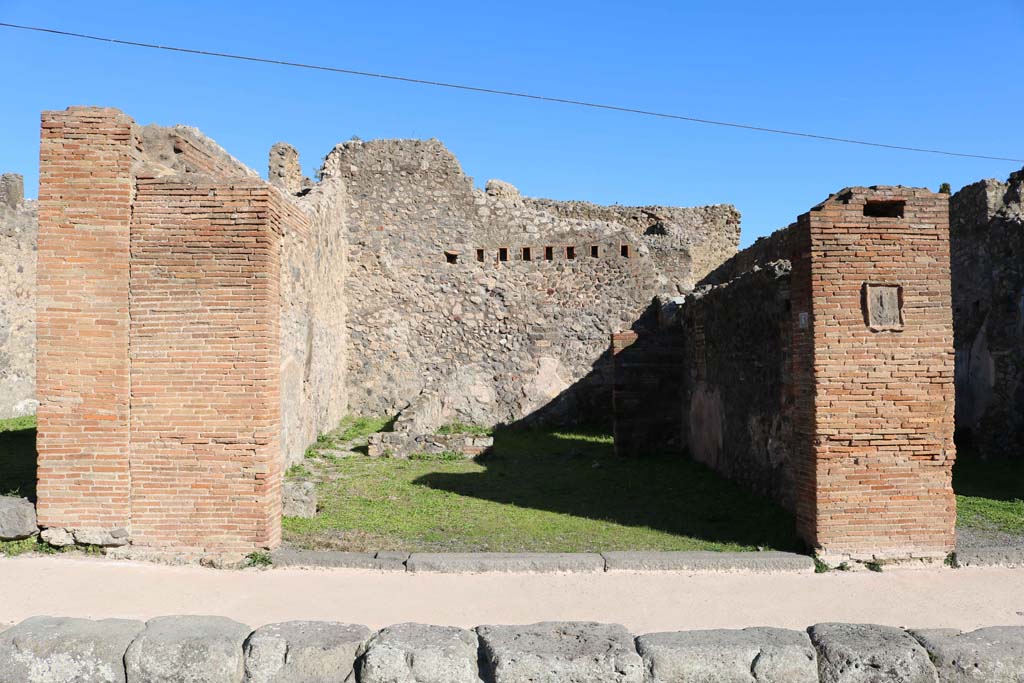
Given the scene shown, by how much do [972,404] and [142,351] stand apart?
414 inches

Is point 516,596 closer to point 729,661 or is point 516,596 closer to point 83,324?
point 729,661

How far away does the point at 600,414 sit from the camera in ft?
47.2

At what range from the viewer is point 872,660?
12.2 feet

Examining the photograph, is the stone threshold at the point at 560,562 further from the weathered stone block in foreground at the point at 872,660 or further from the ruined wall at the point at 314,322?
the ruined wall at the point at 314,322

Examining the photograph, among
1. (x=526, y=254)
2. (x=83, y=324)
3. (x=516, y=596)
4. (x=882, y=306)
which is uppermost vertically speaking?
(x=526, y=254)

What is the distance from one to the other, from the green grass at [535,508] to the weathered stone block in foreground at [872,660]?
2224 millimetres

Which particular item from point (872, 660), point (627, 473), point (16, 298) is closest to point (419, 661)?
point (872, 660)

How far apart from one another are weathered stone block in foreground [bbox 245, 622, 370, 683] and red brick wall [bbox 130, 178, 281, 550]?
2023 mm

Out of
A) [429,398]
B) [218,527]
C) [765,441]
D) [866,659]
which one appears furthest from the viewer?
[429,398]

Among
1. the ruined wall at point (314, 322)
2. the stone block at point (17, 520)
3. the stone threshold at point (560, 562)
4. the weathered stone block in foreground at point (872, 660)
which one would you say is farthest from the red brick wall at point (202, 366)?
the weathered stone block in foreground at point (872, 660)

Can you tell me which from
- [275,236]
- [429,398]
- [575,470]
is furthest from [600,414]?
[275,236]

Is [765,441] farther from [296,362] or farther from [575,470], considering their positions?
[296,362]

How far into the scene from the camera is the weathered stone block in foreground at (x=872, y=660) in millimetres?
3697

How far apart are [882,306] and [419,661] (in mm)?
4514
